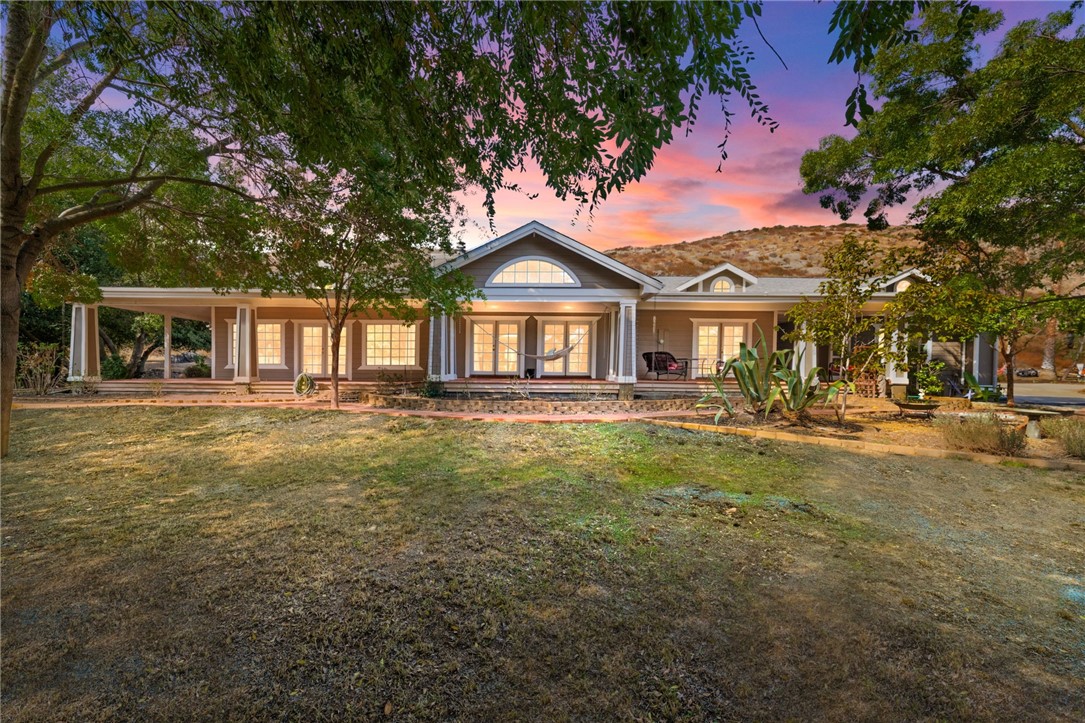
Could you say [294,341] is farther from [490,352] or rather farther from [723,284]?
[723,284]

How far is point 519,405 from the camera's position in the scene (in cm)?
1094

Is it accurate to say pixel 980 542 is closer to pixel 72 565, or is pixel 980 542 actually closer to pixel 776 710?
pixel 776 710

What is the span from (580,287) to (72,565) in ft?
36.9

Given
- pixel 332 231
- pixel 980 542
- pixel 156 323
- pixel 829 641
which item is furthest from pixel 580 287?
pixel 156 323

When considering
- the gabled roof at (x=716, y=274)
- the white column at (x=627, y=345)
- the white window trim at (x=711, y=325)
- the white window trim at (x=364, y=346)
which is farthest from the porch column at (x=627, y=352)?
the white window trim at (x=364, y=346)

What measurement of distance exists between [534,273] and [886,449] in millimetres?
8993

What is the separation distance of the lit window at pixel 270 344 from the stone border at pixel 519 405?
16.3 feet

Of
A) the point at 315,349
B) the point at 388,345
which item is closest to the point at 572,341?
the point at 388,345

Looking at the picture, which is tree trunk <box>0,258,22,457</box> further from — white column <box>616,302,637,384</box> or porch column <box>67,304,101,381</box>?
white column <box>616,302,637,384</box>

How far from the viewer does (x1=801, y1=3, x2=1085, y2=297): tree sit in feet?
24.2

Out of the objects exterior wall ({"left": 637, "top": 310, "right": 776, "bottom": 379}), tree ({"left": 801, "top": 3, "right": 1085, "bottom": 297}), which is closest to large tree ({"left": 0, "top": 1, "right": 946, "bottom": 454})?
tree ({"left": 801, "top": 3, "right": 1085, "bottom": 297})

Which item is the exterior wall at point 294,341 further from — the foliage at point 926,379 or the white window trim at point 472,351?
the foliage at point 926,379

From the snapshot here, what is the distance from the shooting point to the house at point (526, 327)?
1266 cm

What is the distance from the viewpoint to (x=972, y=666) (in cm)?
223
